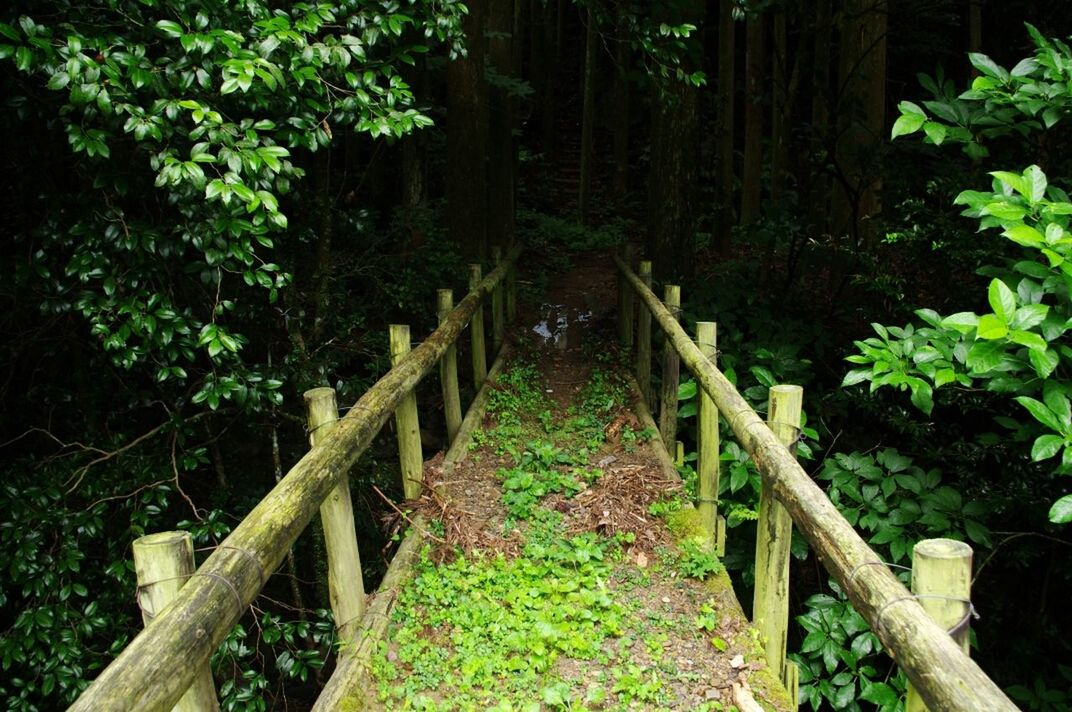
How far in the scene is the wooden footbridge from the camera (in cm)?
173

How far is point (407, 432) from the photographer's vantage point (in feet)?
15.1

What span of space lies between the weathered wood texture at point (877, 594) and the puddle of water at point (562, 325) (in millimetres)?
6132

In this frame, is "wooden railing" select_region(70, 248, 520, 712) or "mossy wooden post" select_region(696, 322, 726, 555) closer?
"wooden railing" select_region(70, 248, 520, 712)

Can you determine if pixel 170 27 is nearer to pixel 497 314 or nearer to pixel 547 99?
pixel 497 314

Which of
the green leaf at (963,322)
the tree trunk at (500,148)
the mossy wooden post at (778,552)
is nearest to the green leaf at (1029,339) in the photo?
the green leaf at (963,322)

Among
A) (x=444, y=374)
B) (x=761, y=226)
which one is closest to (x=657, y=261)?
(x=761, y=226)

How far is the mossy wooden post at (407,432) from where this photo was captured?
4.58 m

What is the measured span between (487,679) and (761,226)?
278 inches

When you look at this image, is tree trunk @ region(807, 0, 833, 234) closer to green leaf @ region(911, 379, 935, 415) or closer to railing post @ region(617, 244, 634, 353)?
railing post @ region(617, 244, 634, 353)

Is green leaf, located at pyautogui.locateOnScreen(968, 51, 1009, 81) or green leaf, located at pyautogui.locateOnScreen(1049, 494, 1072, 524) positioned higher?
green leaf, located at pyautogui.locateOnScreen(968, 51, 1009, 81)

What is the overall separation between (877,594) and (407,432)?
309 cm

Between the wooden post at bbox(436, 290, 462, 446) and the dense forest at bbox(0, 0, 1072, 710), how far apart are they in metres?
0.73

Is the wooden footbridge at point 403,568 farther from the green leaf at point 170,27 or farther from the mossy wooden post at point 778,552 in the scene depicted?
the green leaf at point 170,27

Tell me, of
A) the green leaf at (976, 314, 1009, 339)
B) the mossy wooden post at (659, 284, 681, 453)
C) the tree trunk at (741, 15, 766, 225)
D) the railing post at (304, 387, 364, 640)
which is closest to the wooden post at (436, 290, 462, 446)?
the mossy wooden post at (659, 284, 681, 453)
